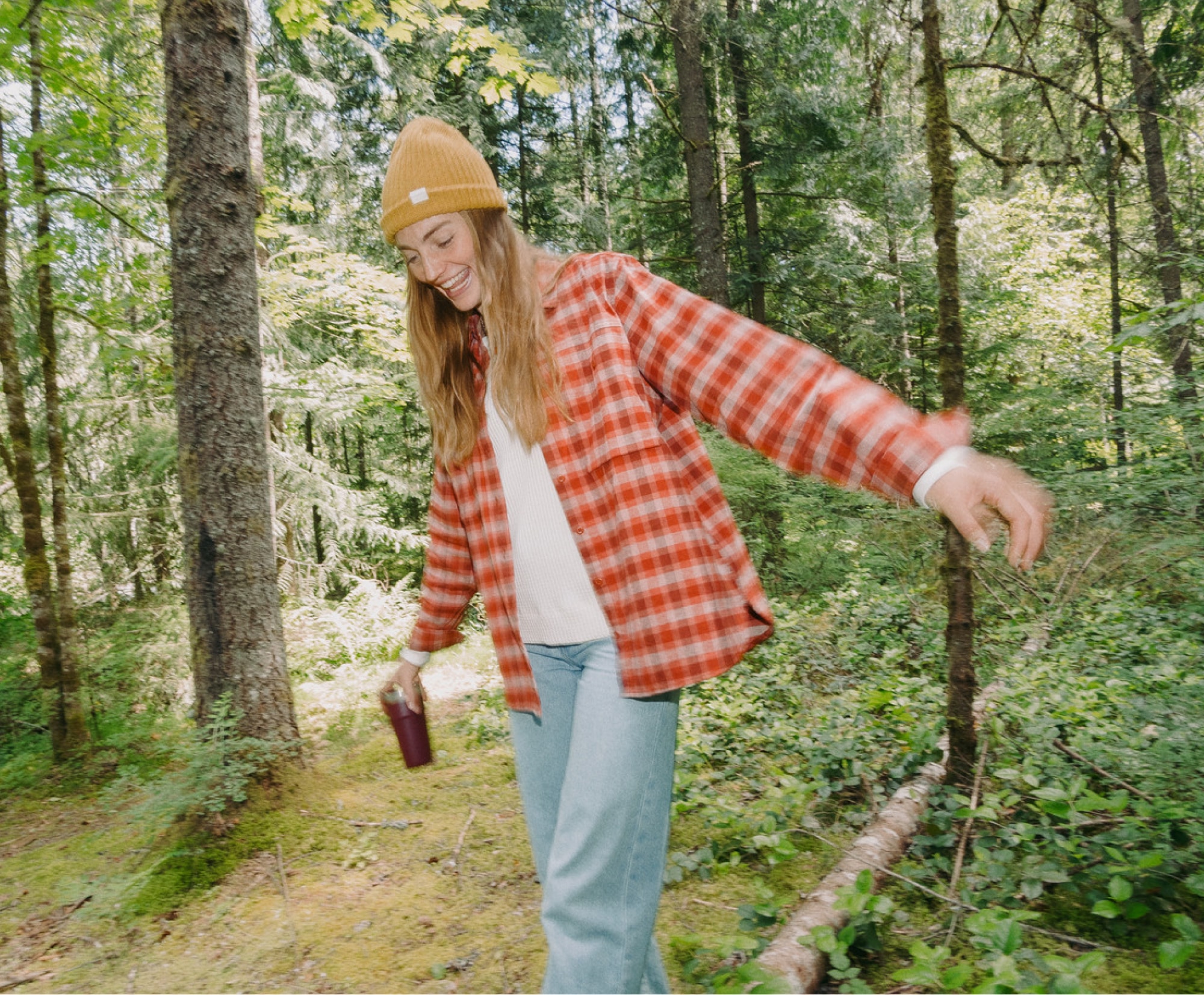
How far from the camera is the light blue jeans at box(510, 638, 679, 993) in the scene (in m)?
1.44

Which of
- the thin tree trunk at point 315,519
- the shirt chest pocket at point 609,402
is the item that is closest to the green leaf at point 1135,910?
the shirt chest pocket at point 609,402

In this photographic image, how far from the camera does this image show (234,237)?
3.72m

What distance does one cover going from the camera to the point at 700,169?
906cm

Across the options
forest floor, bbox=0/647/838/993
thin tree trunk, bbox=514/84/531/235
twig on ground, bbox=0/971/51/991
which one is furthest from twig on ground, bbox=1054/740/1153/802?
thin tree trunk, bbox=514/84/531/235

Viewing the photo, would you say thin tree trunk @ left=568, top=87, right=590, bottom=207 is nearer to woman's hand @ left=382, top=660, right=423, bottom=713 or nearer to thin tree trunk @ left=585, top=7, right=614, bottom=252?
thin tree trunk @ left=585, top=7, right=614, bottom=252

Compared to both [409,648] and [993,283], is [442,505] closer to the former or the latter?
[409,648]

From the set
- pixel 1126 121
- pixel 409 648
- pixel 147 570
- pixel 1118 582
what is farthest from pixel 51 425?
pixel 1126 121

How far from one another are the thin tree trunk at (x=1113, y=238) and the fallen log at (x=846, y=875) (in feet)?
6.73

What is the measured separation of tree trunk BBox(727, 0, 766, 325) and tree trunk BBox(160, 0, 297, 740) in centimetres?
844

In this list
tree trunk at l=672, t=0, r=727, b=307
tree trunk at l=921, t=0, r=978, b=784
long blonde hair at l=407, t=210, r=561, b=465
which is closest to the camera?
long blonde hair at l=407, t=210, r=561, b=465

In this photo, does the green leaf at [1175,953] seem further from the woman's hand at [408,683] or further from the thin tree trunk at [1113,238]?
the woman's hand at [408,683]

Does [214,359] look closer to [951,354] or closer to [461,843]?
[461,843]

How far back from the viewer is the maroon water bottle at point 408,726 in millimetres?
2141

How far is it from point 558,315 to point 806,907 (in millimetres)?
2240
